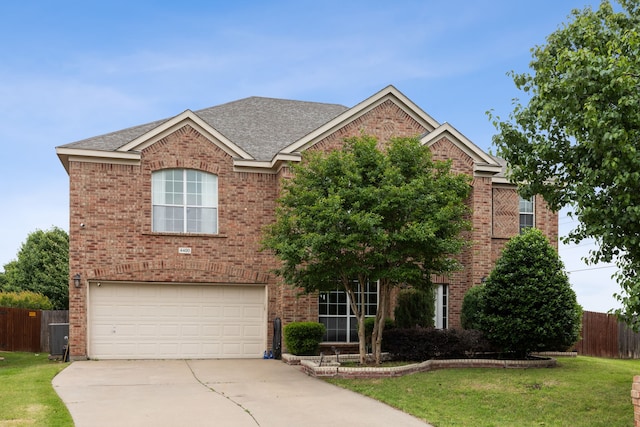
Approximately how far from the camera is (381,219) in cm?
1484

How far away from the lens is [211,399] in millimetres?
11922

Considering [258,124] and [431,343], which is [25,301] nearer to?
[258,124]

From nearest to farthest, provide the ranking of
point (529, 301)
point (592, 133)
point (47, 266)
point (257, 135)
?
1. point (592, 133)
2. point (529, 301)
3. point (257, 135)
4. point (47, 266)

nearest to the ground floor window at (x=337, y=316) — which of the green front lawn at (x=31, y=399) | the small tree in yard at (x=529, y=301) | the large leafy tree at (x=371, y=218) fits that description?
the large leafy tree at (x=371, y=218)

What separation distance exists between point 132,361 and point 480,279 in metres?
10.9

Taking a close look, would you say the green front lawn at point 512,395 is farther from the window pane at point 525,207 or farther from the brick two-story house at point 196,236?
the window pane at point 525,207

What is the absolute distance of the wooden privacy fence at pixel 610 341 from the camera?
24.0 meters

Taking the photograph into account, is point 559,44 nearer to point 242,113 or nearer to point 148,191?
point 148,191

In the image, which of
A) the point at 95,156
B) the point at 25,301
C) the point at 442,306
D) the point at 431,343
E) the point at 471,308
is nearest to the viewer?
the point at 431,343

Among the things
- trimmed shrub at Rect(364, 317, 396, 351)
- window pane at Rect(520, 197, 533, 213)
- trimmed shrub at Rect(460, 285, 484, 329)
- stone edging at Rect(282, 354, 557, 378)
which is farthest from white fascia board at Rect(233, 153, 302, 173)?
window pane at Rect(520, 197, 533, 213)

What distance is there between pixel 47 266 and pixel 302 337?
22150 millimetres

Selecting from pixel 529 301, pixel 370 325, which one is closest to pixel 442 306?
pixel 370 325

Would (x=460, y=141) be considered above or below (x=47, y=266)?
above

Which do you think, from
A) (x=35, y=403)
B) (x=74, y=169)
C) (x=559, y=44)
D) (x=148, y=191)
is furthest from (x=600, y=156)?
(x=74, y=169)
